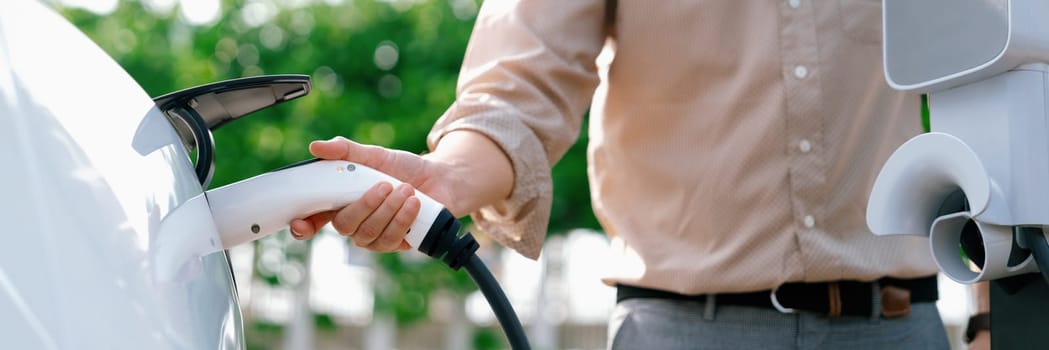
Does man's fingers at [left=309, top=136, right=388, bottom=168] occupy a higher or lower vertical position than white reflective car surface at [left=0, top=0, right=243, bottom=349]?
lower

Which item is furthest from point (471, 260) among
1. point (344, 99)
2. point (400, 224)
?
point (344, 99)

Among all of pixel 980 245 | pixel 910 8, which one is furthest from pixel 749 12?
pixel 980 245

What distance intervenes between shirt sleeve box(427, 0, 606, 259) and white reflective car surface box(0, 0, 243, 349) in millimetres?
613

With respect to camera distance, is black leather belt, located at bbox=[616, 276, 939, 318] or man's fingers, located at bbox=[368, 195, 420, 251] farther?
black leather belt, located at bbox=[616, 276, 939, 318]

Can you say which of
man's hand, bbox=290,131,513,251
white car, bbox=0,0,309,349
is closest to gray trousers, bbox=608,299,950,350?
man's hand, bbox=290,131,513,251

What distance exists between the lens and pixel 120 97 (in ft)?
2.89

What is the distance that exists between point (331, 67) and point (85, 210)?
11102 mm

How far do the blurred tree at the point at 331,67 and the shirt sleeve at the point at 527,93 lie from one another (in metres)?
8.98

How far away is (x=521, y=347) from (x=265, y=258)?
1113 cm

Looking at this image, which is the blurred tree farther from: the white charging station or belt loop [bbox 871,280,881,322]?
the white charging station

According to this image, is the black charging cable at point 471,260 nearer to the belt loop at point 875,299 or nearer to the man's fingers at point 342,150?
the man's fingers at point 342,150

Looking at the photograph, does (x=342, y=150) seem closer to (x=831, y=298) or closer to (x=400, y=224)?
(x=400, y=224)

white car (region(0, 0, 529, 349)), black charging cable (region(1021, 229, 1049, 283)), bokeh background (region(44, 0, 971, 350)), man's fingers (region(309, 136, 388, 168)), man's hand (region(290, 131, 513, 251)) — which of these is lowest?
bokeh background (region(44, 0, 971, 350))

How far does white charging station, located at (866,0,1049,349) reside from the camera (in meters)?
0.98
